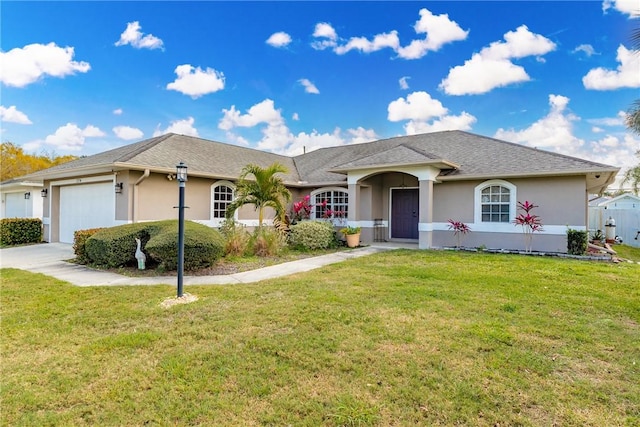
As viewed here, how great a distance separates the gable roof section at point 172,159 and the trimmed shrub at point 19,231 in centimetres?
199

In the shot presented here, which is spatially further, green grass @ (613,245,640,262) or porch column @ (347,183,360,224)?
porch column @ (347,183,360,224)

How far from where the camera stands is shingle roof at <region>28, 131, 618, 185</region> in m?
11.1

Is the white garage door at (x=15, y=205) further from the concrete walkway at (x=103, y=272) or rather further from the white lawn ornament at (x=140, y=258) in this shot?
the white lawn ornament at (x=140, y=258)

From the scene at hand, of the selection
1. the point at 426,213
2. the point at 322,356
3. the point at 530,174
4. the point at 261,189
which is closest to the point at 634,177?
the point at 530,174

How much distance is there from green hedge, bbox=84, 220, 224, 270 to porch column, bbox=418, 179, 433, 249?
24.2ft

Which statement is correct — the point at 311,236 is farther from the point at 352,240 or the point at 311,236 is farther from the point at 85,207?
the point at 85,207

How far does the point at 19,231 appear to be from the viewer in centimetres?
1432

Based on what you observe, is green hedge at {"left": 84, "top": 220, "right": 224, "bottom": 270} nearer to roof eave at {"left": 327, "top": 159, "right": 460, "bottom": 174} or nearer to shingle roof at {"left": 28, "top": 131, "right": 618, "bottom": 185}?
shingle roof at {"left": 28, "top": 131, "right": 618, "bottom": 185}

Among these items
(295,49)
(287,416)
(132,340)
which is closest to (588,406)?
(287,416)

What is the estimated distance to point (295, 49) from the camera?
15.6m

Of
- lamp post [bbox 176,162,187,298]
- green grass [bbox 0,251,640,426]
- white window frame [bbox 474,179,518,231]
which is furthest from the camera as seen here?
white window frame [bbox 474,179,518,231]

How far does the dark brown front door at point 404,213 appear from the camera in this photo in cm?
1465

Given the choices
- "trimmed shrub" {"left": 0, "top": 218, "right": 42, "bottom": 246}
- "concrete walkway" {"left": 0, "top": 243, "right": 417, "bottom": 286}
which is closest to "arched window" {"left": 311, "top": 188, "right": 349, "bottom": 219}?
"concrete walkway" {"left": 0, "top": 243, "right": 417, "bottom": 286}

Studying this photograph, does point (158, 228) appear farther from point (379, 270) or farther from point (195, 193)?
point (379, 270)
